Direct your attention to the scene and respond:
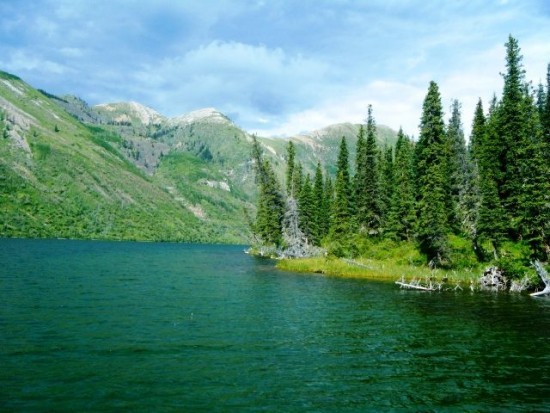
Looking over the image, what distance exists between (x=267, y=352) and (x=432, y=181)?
175ft

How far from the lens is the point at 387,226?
86062 millimetres

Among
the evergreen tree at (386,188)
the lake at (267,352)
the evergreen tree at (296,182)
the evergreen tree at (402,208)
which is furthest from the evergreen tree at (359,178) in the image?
the lake at (267,352)

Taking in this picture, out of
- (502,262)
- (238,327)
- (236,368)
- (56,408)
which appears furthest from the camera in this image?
(502,262)

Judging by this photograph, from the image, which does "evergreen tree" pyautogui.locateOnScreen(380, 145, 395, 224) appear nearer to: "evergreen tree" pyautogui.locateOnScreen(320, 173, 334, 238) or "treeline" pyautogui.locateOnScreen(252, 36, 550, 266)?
"treeline" pyautogui.locateOnScreen(252, 36, 550, 266)

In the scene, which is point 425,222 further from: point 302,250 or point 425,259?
point 302,250

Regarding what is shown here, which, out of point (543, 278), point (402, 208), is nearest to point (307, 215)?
point (402, 208)

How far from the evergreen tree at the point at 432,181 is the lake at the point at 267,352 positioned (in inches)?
714

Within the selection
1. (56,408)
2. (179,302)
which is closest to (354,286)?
(179,302)

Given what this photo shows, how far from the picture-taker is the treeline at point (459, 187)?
6162cm

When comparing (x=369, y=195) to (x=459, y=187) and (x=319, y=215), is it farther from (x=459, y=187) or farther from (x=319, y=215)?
(x=319, y=215)

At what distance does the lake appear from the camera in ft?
64.6

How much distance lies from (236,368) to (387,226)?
2630 inches

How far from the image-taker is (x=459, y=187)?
8250cm

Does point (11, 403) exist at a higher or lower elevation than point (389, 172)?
lower
